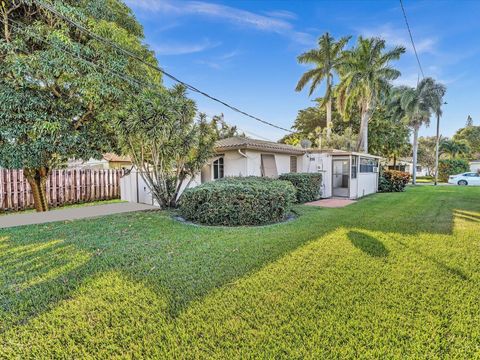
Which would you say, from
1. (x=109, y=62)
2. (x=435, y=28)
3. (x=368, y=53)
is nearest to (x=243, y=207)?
(x=109, y=62)

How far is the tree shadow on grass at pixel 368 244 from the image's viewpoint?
208 inches

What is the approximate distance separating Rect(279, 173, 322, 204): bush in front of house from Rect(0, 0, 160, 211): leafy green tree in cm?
827

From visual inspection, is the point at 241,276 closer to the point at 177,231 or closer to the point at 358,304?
the point at 358,304

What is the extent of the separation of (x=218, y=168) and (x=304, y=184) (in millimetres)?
4604

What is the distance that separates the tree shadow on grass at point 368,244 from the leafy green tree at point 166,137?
6449mm

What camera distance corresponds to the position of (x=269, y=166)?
13.5 m

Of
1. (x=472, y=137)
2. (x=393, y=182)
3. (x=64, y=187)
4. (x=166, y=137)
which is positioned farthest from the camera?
(x=472, y=137)

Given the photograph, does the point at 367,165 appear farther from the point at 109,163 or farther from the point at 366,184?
the point at 109,163

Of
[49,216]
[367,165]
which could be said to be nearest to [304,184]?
[367,165]

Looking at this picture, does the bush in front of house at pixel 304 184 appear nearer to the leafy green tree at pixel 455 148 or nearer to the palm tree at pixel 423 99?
the palm tree at pixel 423 99

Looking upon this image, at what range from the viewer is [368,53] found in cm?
2189

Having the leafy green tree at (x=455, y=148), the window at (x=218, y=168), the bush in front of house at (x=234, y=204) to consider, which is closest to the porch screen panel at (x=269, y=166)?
the window at (x=218, y=168)

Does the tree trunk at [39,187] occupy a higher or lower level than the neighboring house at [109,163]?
lower

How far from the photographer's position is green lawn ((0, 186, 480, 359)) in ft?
8.53
